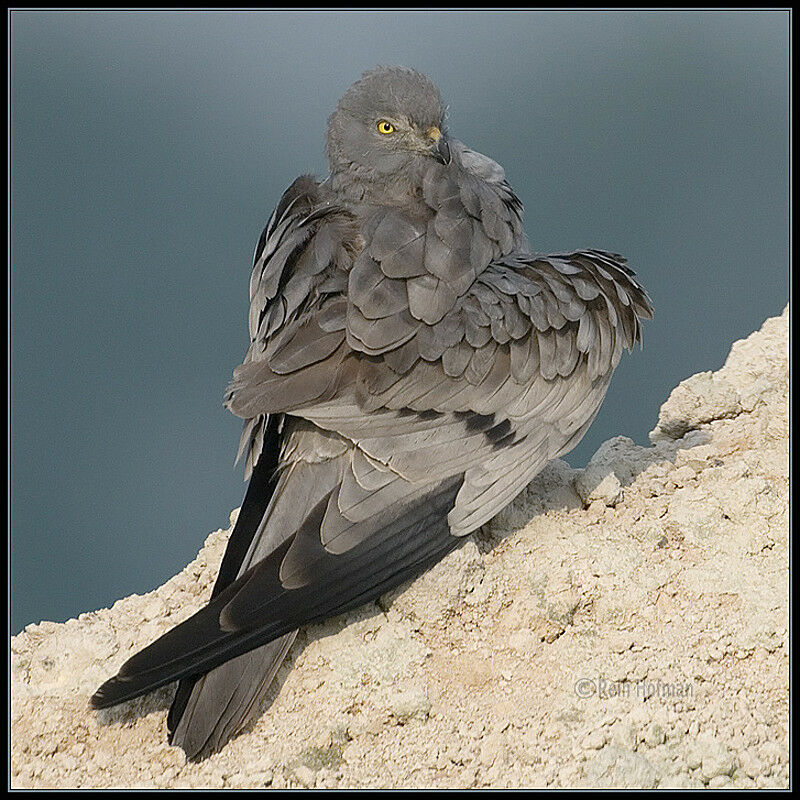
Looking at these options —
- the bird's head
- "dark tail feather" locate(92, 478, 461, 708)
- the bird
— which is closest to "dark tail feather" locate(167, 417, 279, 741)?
the bird

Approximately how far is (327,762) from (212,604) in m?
0.52

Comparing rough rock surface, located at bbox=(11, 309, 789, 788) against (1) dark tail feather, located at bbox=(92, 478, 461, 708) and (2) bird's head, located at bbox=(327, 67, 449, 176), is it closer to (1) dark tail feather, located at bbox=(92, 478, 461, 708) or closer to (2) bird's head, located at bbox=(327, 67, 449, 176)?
(1) dark tail feather, located at bbox=(92, 478, 461, 708)

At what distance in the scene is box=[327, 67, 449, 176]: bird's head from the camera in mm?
3273

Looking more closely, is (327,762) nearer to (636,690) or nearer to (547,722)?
(547,722)

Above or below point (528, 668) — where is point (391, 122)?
above

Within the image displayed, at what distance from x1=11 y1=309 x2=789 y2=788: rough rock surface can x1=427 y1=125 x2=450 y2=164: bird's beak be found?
1.12 metres

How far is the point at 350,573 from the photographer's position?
8.94ft

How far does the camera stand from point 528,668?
2869 millimetres

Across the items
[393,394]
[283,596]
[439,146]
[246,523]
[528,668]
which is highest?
[439,146]

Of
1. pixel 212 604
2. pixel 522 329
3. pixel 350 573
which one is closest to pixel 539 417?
pixel 522 329

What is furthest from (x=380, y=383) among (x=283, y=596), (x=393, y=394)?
(x=283, y=596)

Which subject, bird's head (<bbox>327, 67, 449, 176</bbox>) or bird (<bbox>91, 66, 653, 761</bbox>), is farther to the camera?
bird's head (<bbox>327, 67, 449, 176</bbox>)

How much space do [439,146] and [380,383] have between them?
86 cm

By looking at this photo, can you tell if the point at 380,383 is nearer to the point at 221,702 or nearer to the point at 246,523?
the point at 246,523
